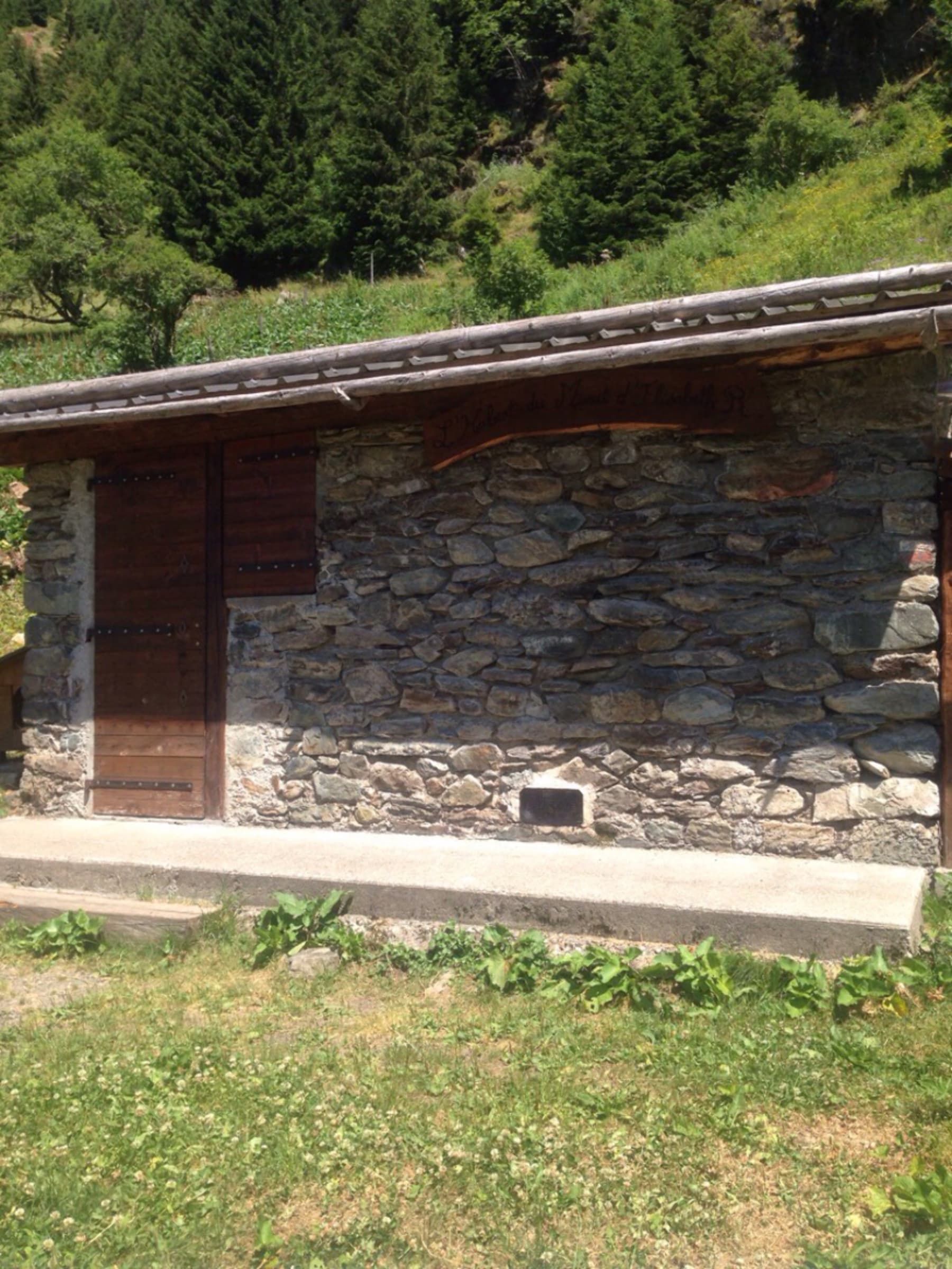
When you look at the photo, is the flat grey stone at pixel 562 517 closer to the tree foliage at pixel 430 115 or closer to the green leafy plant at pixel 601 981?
the green leafy plant at pixel 601 981

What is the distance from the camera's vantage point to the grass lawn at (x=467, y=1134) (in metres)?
2.75

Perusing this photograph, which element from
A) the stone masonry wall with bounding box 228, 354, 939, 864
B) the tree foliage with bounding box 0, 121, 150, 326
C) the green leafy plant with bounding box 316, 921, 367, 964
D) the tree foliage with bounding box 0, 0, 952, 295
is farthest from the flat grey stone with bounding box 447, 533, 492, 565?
the tree foliage with bounding box 0, 121, 150, 326

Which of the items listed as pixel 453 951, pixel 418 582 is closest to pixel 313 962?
pixel 453 951

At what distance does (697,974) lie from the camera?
406 cm

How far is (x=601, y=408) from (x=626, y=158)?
26.2 metres

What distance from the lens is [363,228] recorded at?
3406 cm

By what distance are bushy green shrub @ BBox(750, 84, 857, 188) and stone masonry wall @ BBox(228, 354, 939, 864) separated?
23.0 meters

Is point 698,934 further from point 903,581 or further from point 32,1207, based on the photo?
point 32,1207

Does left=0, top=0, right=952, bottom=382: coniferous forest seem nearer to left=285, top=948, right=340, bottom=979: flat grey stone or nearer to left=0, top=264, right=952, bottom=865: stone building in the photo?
left=0, top=264, right=952, bottom=865: stone building

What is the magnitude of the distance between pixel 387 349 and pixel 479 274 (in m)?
17.2

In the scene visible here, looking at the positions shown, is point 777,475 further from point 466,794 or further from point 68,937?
point 68,937

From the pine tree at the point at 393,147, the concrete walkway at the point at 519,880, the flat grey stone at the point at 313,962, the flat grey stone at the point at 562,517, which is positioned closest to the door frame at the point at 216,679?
the concrete walkway at the point at 519,880

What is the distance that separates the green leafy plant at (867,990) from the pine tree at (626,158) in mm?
25860

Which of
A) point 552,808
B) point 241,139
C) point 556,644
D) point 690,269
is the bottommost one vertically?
point 552,808
